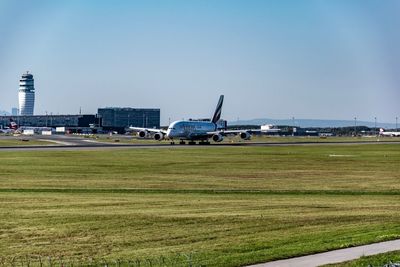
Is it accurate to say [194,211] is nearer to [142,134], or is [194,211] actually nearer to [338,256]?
[338,256]

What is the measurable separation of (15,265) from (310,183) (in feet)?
123

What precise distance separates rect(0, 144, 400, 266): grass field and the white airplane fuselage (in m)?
67.4

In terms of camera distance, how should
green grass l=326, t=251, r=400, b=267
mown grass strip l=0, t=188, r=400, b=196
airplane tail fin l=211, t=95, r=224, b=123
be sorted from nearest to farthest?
green grass l=326, t=251, r=400, b=267 → mown grass strip l=0, t=188, r=400, b=196 → airplane tail fin l=211, t=95, r=224, b=123

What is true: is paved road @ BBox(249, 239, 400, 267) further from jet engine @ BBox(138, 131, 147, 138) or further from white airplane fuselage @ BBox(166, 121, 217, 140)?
jet engine @ BBox(138, 131, 147, 138)

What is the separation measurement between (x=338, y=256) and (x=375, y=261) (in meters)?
1.79

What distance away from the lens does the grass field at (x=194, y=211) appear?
28234 mm

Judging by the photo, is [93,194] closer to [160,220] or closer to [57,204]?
[57,204]

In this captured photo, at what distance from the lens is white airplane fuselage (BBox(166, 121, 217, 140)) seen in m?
142

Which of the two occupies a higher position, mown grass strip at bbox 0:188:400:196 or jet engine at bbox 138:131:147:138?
jet engine at bbox 138:131:147:138

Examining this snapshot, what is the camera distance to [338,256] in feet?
83.6

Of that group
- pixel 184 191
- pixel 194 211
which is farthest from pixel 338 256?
pixel 184 191

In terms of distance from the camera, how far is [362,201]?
4522 cm

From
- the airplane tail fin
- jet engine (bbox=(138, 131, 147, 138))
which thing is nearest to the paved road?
jet engine (bbox=(138, 131, 147, 138))

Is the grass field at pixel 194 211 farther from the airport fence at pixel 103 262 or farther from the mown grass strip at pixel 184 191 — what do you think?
the airport fence at pixel 103 262
